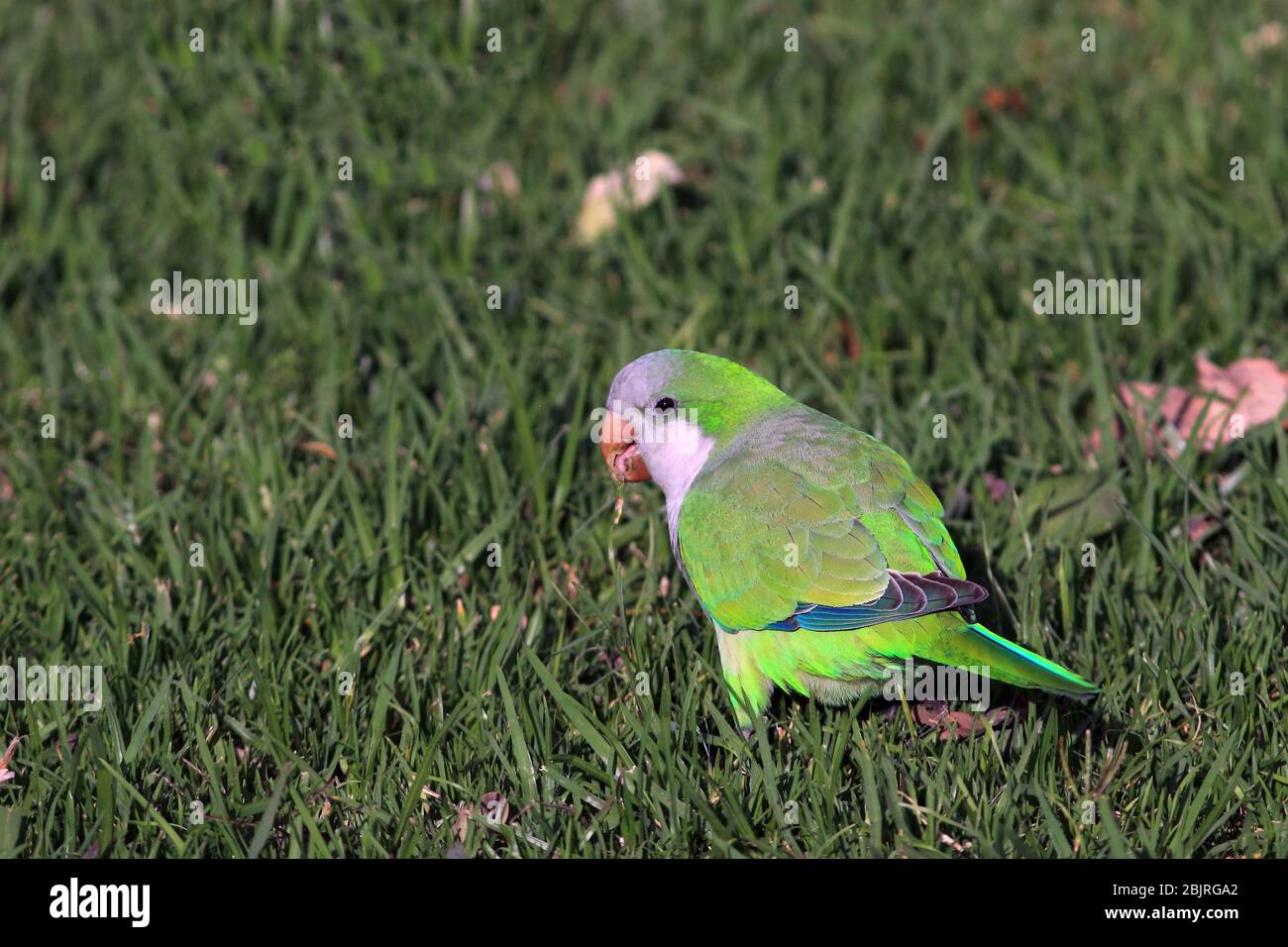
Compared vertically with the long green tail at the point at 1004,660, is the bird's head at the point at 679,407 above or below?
above

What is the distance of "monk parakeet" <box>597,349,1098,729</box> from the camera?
2.63 meters

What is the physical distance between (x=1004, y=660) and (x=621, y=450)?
3.24ft

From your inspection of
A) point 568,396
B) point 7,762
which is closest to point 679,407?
point 568,396

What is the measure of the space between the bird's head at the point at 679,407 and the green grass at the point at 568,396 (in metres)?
0.34

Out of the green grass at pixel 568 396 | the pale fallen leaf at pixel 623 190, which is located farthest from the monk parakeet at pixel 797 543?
the pale fallen leaf at pixel 623 190

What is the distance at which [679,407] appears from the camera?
9.91 ft

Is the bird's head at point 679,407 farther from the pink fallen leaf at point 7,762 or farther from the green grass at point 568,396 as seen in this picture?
the pink fallen leaf at point 7,762

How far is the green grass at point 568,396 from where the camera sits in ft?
8.85

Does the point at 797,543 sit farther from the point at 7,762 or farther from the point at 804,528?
the point at 7,762

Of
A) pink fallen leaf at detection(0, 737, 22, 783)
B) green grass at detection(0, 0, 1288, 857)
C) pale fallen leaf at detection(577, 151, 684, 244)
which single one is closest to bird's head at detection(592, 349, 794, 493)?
green grass at detection(0, 0, 1288, 857)

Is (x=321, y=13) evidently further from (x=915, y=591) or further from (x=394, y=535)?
(x=915, y=591)

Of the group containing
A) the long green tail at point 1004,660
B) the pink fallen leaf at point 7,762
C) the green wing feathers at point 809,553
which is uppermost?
the green wing feathers at point 809,553
